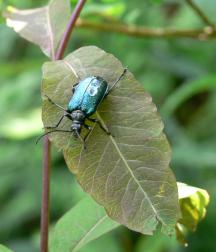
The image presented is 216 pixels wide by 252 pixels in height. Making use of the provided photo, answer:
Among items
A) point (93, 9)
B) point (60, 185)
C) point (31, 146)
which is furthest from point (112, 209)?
point (31, 146)

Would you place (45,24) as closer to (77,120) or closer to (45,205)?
(77,120)

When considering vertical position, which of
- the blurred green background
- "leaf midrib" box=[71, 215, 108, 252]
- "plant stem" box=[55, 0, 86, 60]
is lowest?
the blurred green background

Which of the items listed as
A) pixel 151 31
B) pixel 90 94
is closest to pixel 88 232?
pixel 90 94

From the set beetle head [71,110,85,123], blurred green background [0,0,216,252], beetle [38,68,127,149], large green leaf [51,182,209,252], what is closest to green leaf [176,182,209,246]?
large green leaf [51,182,209,252]

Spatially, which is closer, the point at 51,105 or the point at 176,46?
the point at 51,105

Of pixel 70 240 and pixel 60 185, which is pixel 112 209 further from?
pixel 60 185

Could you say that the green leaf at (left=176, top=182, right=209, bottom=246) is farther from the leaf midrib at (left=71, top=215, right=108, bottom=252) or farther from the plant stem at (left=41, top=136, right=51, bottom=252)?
the plant stem at (left=41, top=136, right=51, bottom=252)
